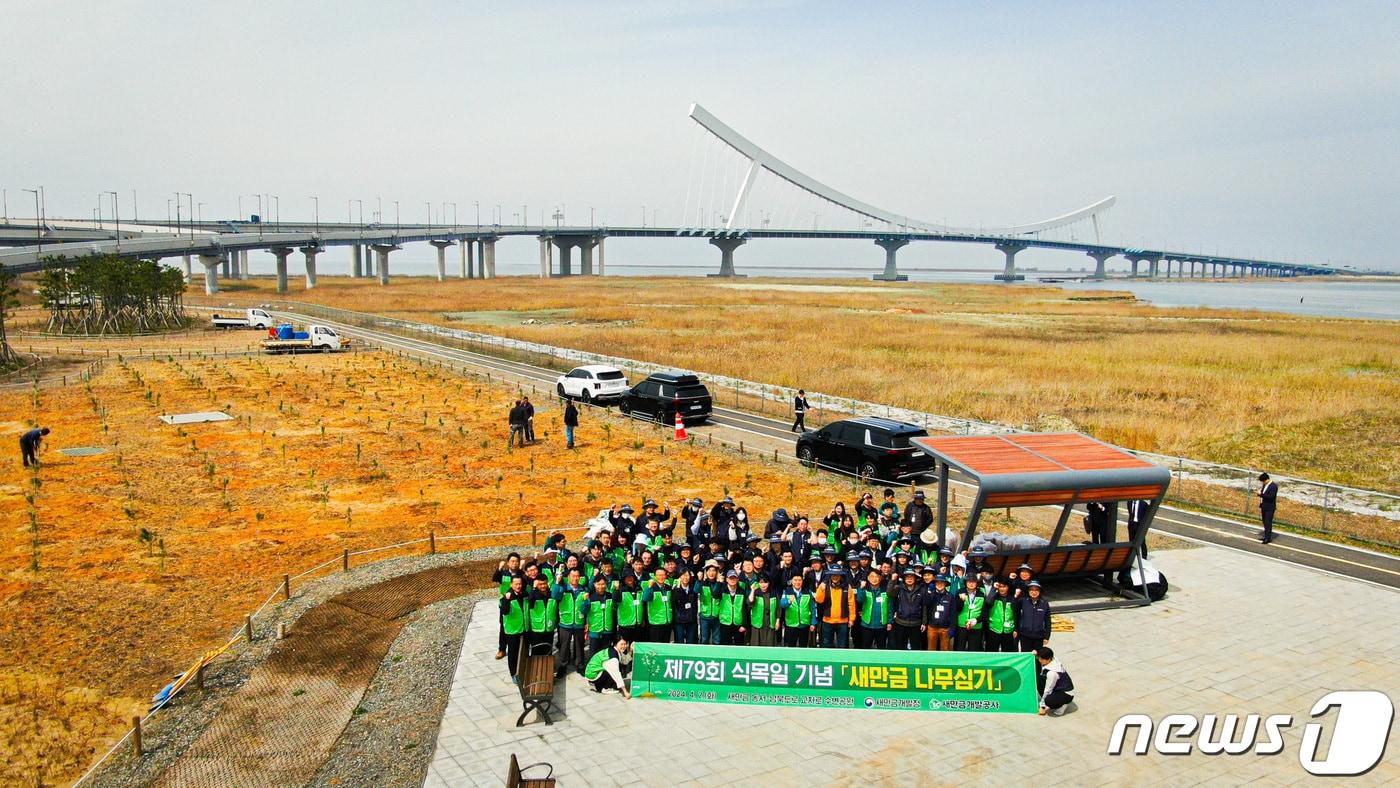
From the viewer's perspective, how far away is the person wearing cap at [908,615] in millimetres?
11562

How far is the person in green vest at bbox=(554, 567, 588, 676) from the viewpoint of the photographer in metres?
11.6

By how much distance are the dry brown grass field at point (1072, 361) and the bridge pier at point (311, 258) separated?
85.6ft

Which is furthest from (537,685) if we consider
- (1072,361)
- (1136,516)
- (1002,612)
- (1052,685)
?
(1072,361)

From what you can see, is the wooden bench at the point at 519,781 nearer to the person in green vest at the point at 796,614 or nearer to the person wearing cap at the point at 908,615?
the person in green vest at the point at 796,614

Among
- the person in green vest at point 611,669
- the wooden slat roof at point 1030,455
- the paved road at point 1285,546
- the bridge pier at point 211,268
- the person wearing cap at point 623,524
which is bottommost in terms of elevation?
the paved road at point 1285,546

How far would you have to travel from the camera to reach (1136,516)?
15.3 m

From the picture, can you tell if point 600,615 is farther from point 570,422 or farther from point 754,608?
point 570,422

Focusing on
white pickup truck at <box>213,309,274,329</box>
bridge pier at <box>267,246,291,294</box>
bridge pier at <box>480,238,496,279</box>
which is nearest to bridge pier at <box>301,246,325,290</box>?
bridge pier at <box>267,246,291,294</box>

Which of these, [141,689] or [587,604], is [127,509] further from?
[587,604]

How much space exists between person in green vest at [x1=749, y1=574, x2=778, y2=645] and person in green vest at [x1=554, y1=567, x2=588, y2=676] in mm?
2148

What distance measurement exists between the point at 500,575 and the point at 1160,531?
46.9ft

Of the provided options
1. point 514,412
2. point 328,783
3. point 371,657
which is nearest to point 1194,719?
point 328,783

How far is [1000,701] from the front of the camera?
1085cm

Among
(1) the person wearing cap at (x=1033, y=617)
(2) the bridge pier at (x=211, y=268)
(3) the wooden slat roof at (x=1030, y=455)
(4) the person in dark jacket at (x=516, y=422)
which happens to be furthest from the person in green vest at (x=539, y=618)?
(2) the bridge pier at (x=211, y=268)
